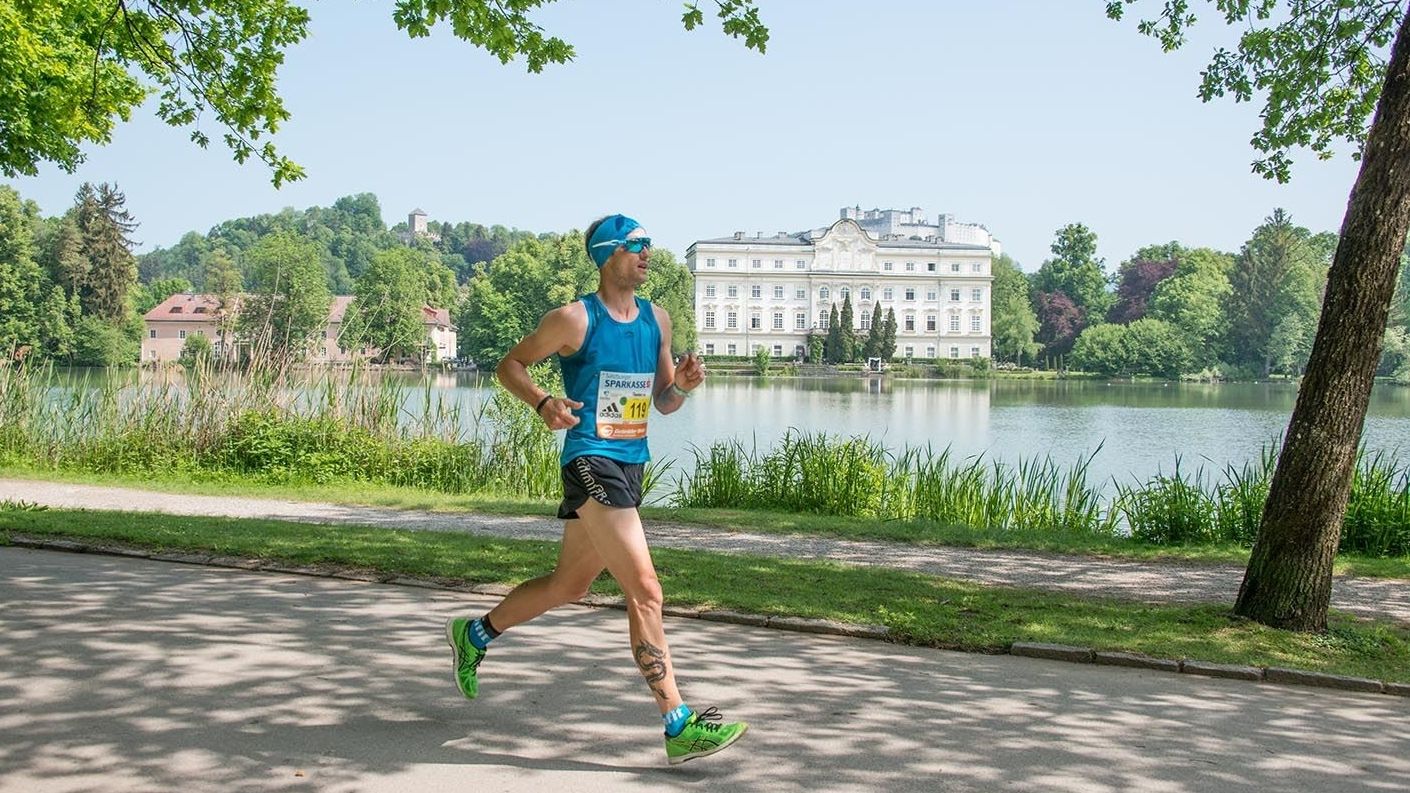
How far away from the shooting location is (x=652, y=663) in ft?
15.4

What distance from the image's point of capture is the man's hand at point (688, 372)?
16.3 feet

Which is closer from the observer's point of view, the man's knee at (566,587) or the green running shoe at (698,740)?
the green running shoe at (698,740)

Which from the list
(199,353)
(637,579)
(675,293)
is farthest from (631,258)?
(675,293)

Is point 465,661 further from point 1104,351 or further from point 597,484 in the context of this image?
point 1104,351

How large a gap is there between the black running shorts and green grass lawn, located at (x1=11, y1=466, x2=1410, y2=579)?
7.83m

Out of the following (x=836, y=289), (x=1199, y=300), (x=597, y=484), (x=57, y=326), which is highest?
(x=836, y=289)

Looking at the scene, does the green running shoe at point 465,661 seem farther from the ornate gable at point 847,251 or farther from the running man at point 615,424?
the ornate gable at point 847,251

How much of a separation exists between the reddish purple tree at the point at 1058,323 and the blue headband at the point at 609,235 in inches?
5086

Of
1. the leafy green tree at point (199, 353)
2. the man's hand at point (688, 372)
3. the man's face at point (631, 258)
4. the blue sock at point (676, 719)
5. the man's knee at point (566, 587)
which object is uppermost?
the man's face at point (631, 258)

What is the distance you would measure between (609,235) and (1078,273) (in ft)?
453

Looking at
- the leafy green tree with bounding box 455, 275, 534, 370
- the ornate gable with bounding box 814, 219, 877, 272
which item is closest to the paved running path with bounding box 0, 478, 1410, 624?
the leafy green tree with bounding box 455, 275, 534, 370

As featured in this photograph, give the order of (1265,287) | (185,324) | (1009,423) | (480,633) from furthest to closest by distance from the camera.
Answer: (1265,287) < (185,324) < (1009,423) < (480,633)

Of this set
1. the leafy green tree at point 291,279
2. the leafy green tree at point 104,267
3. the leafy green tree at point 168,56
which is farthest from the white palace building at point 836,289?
the leafy green tree at point 168,56

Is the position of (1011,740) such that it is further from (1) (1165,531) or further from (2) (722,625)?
(1) (1165,531)
